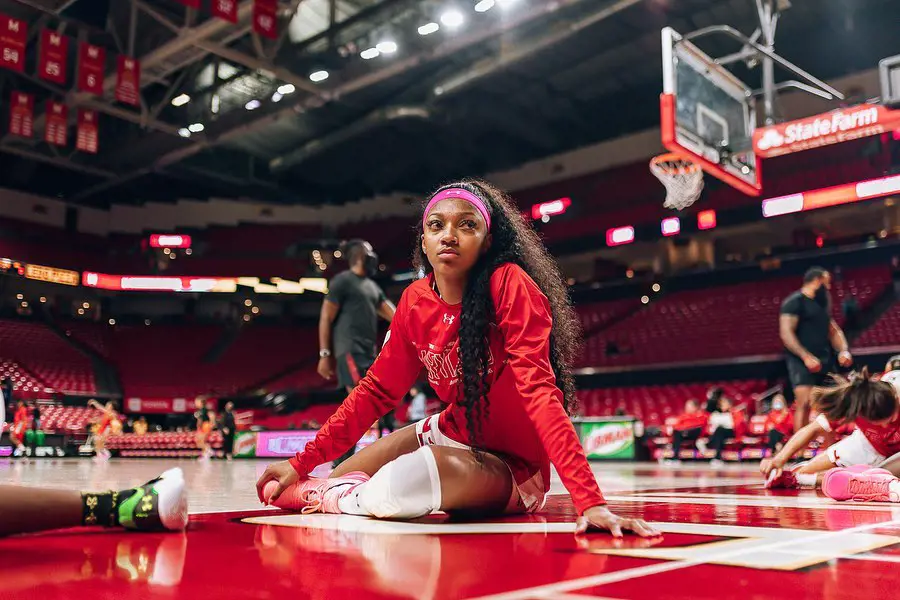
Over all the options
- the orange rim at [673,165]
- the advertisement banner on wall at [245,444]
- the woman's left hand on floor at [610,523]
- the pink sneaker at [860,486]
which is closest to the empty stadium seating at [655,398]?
the orange rim at [673,165]

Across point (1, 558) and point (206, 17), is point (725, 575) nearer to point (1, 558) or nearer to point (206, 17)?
point (1, 558)

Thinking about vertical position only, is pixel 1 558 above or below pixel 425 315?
below

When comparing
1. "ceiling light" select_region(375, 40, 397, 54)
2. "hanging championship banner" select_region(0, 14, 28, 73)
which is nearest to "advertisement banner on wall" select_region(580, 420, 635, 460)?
"ceiling light" select_region(375, 40, 397, 54)

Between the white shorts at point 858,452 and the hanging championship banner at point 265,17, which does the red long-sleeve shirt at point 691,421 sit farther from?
the hanging championship banner at point 265,17

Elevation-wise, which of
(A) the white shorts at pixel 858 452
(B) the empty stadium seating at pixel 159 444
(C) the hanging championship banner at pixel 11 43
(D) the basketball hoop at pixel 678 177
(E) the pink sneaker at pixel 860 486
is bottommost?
(B) the empty stadium seating at pixel 159 444

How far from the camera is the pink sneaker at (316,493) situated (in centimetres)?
263

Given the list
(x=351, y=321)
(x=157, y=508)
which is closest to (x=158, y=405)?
→ (x=351, y=321)

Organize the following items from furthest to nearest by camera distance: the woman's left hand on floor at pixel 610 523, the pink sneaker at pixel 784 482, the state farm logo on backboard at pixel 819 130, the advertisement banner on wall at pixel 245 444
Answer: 1. the advertisement banner on wall at pixel 245 444
2. the state farm logo on backboard at pixel 819 130
3. the pink sneaker at pixel 784 482
4. the woman's left hand on floor at pixel 610 523

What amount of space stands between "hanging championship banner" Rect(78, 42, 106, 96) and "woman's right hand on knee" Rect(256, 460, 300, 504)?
37.4 feet

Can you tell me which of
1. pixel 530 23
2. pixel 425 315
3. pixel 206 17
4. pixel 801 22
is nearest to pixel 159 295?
pixel 206 17

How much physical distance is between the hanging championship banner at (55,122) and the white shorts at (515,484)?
14.4 m

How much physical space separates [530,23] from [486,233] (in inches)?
487

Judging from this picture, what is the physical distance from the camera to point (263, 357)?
85.4ft

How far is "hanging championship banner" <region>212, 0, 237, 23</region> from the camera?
1021 cm
